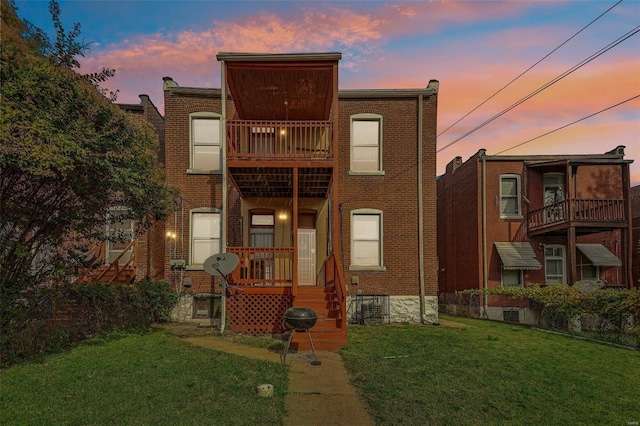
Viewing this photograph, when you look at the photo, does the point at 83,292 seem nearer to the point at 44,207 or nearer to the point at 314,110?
the point at 44,207

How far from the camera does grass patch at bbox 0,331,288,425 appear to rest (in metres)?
4.92

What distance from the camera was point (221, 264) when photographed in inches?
415

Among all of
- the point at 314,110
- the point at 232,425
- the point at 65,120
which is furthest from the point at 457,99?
the point at 232,425

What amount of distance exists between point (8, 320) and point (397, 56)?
40.7 ft

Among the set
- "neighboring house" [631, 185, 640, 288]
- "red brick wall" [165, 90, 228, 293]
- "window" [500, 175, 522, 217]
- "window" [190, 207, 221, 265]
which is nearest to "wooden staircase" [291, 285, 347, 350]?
Answer: "window" [190, 207, 221, 265]

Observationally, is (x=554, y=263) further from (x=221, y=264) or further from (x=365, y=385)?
(x=365, y=385)

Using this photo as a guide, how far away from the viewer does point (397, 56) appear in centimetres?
1347

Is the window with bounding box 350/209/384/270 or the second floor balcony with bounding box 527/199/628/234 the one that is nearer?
the window with bounding box 350/209/384/270

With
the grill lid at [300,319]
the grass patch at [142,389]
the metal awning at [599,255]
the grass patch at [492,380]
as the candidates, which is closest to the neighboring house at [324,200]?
the grass patch at [492,380]

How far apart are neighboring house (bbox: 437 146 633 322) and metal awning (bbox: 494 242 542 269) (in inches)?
1.7

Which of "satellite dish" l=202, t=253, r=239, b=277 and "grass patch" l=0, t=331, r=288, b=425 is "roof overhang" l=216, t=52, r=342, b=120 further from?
"grass patch" l=0, t=331, r=288, b=425

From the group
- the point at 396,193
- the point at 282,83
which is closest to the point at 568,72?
the point at 396,193

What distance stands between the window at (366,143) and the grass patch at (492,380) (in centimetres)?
634

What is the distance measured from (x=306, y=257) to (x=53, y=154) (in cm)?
938
